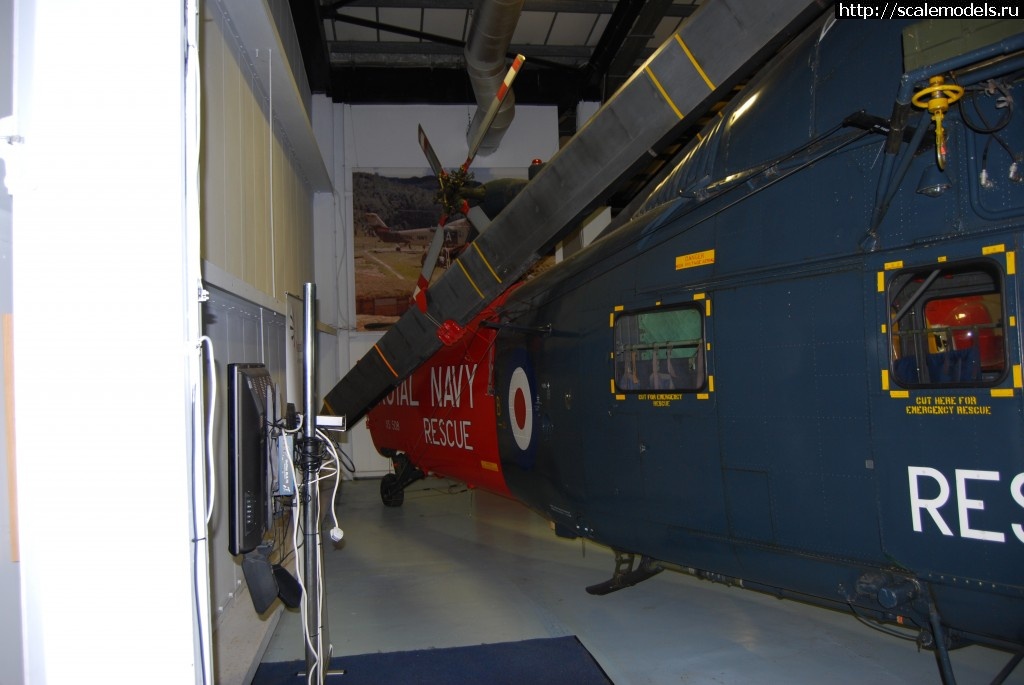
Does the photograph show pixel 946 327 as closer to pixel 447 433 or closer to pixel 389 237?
pixel 447 433

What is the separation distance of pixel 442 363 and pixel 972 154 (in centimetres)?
554

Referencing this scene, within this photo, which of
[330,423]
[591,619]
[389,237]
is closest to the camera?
[330,423]

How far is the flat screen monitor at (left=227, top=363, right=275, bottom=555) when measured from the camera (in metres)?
2.75

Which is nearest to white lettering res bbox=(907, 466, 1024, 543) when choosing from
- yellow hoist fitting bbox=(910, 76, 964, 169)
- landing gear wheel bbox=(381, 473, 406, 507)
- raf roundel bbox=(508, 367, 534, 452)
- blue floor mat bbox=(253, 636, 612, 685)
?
yellow hoist fitting bbox=(910, 76, 964, 169)

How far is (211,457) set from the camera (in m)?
2.41

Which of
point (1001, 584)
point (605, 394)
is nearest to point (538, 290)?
point (605, 394)

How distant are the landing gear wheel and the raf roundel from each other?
421 centimetres

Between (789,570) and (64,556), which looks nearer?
(64,556)

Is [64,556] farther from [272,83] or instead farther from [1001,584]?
[272,83]

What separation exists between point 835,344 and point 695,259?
1.00 meters

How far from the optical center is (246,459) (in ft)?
9.29

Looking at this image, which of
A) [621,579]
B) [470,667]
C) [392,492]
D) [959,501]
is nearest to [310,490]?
[470,667]

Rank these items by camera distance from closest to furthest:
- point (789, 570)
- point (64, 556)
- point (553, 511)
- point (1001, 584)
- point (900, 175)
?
1. point (64, 556)
2. point (1001, 584)
3. point (900, 175)
4. point (789, 570)
5. point (553, 511)

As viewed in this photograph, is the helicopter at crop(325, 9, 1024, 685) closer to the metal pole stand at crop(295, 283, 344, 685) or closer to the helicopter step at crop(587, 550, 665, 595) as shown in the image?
the helicopter step at crop(587, 550, 665, 595)
